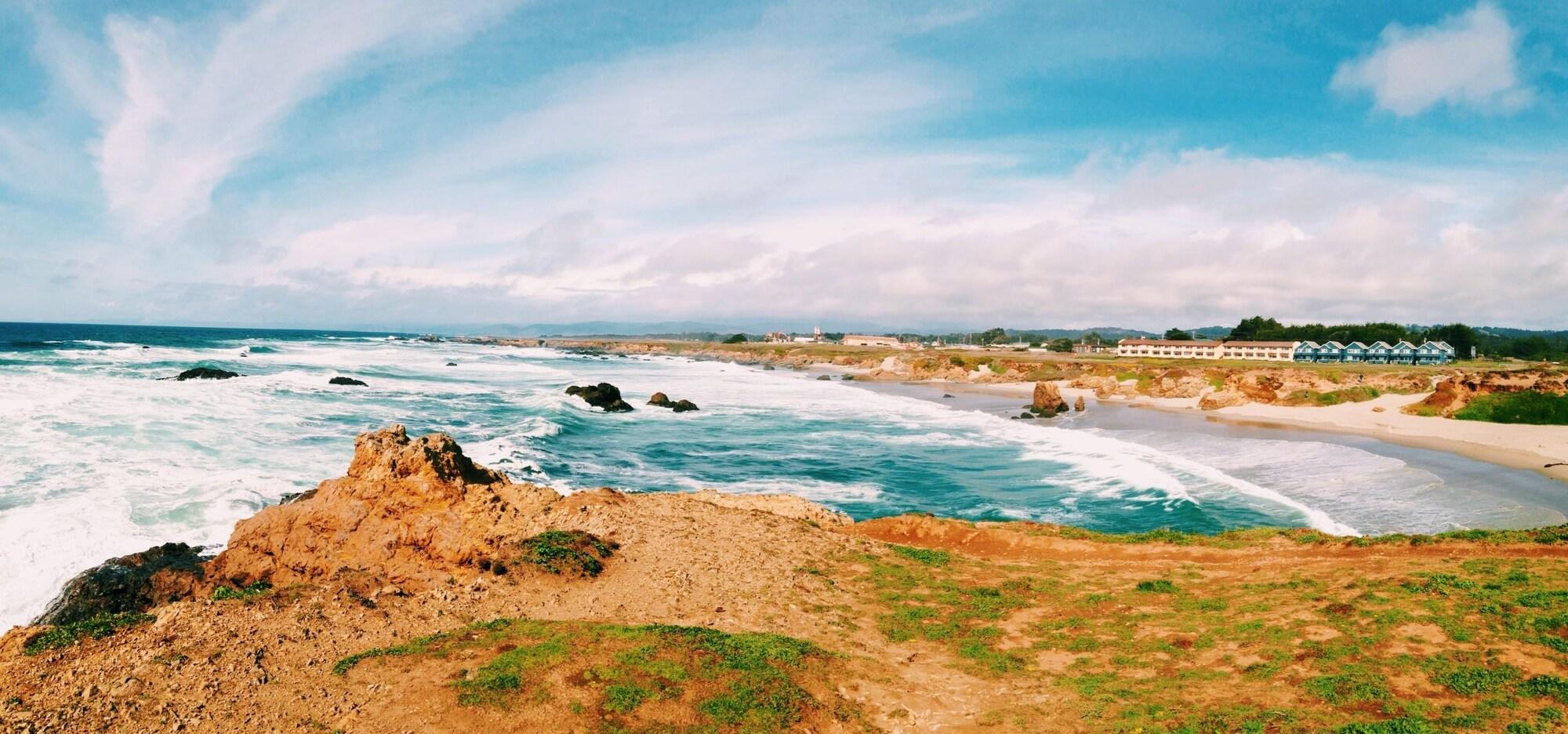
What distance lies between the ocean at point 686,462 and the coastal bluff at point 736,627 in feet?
20.5

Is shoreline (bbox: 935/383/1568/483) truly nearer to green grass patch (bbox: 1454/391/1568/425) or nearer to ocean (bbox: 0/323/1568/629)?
green grass patch (bbox: 1454/391/1568/425)

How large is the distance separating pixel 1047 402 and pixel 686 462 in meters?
32.8

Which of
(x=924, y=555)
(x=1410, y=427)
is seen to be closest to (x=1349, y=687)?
(x=924, y=555)

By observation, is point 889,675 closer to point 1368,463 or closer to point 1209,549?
point 1209,549

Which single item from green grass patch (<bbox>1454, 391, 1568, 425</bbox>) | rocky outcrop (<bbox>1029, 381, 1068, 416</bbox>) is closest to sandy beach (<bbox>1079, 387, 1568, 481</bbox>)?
green grass patch (<bbox>1454, 391, 1568, 425</bbox>)

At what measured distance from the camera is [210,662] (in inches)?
313

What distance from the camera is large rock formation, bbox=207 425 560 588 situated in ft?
43.6

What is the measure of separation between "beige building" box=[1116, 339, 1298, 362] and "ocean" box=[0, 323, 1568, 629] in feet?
268

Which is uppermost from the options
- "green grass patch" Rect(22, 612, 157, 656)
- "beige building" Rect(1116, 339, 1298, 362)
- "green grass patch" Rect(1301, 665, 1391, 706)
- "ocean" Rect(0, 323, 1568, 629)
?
"beige building" Rect(1116, 339, 1298, 362)

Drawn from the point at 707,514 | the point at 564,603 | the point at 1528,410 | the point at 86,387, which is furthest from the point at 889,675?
the point at 1528,410

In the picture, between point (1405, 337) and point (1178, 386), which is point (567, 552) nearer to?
point (1178, 386)

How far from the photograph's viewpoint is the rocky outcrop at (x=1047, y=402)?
53500 millimetres

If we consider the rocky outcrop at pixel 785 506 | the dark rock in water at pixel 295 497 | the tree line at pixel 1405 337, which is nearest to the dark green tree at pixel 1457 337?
the tree line at pixel 1405 337

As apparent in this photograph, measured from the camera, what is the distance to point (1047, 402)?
54.0m
